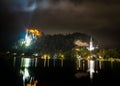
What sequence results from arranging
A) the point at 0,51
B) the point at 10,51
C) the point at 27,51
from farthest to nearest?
the point at 27,51 < the point at 10,51 < the point at 0,51

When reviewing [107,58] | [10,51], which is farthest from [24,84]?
[107,58]

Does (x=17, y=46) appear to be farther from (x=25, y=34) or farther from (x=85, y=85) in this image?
(x=85, y=85)

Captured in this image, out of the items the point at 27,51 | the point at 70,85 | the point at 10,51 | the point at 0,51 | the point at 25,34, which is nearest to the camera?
the point at 70,85

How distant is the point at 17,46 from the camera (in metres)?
162

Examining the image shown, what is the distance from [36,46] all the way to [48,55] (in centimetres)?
1243

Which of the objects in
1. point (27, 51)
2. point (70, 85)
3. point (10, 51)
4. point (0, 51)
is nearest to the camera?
point (70, 85)

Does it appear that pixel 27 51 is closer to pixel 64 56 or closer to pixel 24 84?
pixel 64 56

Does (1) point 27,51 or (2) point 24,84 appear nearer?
(2) point 24,84

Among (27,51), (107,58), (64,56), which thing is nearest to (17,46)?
(27,51)

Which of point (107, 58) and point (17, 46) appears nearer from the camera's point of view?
point (17, 46)

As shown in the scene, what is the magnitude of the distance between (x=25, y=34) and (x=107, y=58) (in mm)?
70926

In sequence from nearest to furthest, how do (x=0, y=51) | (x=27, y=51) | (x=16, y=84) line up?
(x=16, y=84) → (x=0, y=51) → (x=27, y=51)

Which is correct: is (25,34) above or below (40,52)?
above

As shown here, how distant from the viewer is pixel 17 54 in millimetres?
147875
